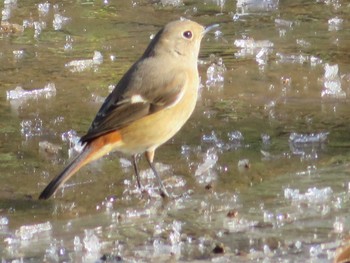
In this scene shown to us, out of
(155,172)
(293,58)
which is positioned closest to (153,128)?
(155,172)

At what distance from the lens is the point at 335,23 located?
10938 mm

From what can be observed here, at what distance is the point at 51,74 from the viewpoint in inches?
376

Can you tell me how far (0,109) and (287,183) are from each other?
264 centimetres

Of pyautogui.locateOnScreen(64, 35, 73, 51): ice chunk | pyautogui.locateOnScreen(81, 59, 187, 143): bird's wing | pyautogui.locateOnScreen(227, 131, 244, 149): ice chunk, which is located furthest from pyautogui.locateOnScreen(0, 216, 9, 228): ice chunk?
pyautogui.locateOnScreen(64, 35, 73, 51): ice chunk

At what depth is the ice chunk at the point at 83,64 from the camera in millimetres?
9703

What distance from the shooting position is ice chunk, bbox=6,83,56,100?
8.89 meters

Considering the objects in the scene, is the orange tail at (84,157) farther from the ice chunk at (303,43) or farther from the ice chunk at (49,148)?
the ice chunk at (303,43)

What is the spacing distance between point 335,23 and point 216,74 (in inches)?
78.8

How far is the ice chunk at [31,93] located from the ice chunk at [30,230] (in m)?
2.67

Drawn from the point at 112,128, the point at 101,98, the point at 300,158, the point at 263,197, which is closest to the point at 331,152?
the point at 300,158

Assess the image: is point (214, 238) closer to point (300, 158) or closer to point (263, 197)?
point (263, 197)

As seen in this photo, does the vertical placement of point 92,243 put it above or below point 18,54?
below

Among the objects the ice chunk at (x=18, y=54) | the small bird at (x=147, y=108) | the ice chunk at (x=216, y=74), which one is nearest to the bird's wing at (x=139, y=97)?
the small bird at (x=147, y=108)

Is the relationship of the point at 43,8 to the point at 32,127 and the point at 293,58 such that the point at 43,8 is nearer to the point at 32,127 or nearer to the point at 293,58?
the point at 293,58
